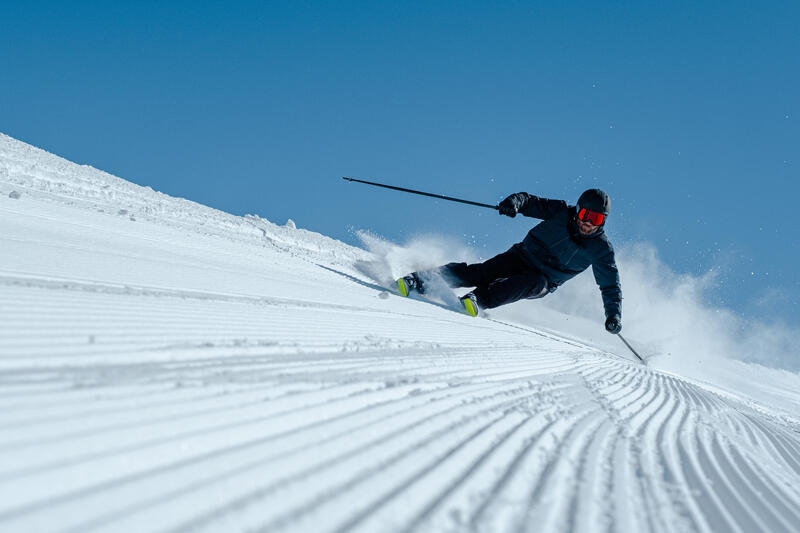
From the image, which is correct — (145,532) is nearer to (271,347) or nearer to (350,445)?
(350,445)

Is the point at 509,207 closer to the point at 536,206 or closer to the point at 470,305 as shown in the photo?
the point at 536,206

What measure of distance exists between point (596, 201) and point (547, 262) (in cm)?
90

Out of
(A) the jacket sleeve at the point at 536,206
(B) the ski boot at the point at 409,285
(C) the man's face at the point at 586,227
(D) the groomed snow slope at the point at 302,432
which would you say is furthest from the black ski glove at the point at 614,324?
(D) the groomed snow slope at the point at 302,432

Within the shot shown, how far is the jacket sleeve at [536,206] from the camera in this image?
551 centimetres

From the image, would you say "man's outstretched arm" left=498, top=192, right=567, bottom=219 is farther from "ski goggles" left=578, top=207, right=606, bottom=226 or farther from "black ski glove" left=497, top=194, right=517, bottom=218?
"ski goggles" left=578, top=207, right=606, bottom=226

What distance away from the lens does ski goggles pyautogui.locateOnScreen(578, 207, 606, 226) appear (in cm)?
510

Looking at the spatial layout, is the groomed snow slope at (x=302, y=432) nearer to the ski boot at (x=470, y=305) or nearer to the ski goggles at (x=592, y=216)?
the ski boot at (x=470, y=305)

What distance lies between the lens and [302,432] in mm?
952

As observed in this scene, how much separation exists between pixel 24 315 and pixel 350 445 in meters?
0.99

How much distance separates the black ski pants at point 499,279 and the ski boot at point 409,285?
35 centimetres

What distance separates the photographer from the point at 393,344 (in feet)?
6.97

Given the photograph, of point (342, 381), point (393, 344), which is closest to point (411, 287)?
point (393, 344)

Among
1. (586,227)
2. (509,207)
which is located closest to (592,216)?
(586,227)

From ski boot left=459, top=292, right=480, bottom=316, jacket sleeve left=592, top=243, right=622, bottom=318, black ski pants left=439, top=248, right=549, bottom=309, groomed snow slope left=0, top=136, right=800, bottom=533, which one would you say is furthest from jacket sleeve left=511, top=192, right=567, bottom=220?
groomed snow slope left=0, top=136, right=800, bottom=533
